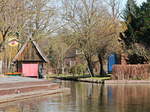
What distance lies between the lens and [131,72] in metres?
46.6

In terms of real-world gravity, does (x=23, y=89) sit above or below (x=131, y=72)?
below

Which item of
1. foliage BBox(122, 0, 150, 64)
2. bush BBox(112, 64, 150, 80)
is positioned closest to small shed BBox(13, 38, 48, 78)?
bush BBox(112, 64, 150, 80)

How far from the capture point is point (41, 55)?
1870 inches

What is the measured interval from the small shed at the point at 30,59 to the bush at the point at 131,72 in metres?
8.87

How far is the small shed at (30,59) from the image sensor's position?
4762cm

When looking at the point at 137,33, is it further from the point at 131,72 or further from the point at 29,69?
the point at 29,69

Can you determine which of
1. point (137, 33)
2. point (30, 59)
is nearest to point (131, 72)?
point (137, 33)

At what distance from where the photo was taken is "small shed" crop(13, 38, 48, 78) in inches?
1875

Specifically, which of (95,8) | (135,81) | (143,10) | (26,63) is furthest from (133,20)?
(26,63)

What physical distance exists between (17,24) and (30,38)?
10.8 metres

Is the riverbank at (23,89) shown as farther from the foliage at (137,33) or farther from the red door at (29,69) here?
the foliage at (137,33)

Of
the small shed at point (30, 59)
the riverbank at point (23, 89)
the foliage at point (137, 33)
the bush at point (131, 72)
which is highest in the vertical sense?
the foliage at point (137, 33)

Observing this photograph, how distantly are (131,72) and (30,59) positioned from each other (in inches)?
493

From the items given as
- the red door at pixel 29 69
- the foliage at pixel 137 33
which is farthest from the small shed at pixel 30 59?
the foliage at pixel 137 33
